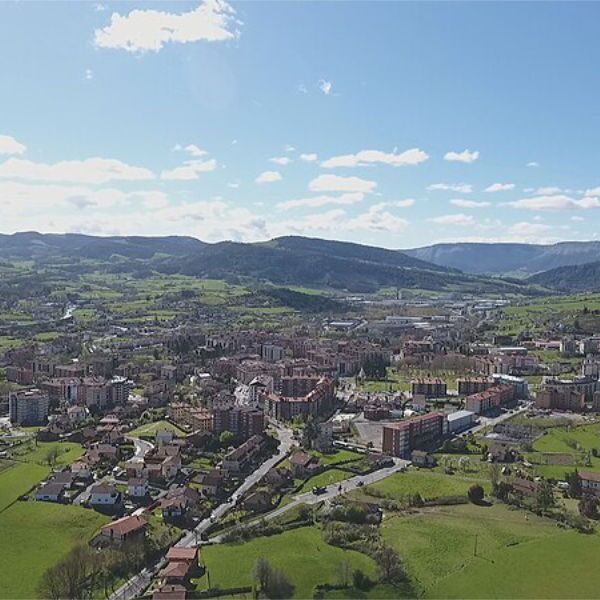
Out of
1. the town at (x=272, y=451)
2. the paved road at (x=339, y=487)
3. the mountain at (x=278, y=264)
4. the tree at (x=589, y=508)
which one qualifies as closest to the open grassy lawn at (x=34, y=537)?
the town at (x=272, y=451)

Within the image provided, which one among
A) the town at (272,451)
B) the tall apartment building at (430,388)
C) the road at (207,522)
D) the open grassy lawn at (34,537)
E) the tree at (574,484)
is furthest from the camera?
the tall apartment building at (430,388)

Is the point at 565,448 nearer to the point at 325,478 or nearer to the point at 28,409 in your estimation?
the point at 325,478

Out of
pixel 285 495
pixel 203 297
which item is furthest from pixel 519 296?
pixel 285 495

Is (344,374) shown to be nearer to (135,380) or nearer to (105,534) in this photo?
(135,380)

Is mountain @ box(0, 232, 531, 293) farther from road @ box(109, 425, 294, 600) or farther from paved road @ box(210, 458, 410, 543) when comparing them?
paved road @ box(210, 458, 410, 543)

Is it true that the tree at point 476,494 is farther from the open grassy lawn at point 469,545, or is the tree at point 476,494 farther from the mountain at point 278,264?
the mountain at point 278,264

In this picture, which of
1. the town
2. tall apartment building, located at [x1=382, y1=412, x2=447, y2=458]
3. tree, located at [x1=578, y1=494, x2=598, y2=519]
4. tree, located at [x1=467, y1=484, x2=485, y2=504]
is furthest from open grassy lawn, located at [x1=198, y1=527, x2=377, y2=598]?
tall apartment building, located at [x1=382, y1=412, x2=447, y2=458]
